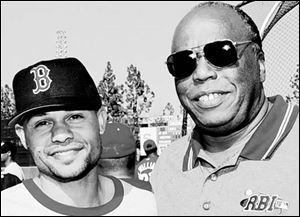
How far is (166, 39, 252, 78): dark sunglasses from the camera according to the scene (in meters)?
2.89

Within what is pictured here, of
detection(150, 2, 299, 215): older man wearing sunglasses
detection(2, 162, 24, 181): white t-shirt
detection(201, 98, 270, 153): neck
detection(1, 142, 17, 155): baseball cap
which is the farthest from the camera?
detection(1, 142, 17, 155): baseball cap

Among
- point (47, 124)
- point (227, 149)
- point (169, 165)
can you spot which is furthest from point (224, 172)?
point (47, 124)

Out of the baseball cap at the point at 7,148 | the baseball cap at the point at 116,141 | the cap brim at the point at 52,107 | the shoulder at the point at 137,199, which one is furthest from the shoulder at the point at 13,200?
the baseball cap at the point at 7,148

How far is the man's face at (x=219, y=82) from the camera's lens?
114 inches

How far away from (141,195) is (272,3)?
18.1 ft

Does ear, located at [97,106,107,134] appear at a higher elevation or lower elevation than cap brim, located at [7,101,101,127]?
lower

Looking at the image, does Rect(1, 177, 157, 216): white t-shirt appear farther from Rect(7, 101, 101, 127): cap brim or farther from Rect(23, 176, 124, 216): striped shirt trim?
Rect(7, 101, 101, 127): cap brim

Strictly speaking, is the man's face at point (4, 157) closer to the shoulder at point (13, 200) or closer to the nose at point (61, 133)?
the shoulder at point (13, 200)

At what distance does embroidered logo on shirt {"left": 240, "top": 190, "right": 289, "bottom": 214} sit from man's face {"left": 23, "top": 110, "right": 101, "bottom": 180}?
839 mm

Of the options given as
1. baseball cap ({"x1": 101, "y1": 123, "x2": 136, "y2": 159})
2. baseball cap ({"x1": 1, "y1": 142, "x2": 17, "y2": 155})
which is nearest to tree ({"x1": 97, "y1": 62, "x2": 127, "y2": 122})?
baseball cap ({"x1": 1, "y1": 142, "x2": 17, "y2": 155})

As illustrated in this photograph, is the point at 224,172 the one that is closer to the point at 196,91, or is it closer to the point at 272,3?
the point at 196,91

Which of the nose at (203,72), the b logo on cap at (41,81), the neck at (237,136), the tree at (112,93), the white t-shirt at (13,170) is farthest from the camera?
the tree at (112,93)

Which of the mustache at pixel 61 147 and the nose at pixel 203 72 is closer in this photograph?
the mustache at pixel 61 147

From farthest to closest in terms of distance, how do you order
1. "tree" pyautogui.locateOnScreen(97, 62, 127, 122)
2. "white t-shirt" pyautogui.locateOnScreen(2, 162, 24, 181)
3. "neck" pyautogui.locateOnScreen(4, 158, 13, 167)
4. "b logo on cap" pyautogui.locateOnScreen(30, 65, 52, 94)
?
"tree" pyautogui.locateOnScreen(97, 62, 127, 122)
"neck" pyautogui.locateOnScreen(4, 158, 13, 167)
"white t-shirt" pyautogui.locateOnScreen(2, 162, 24, 181)
"b logo on cap" pyautogui.locateOnScreen(30, 65, 52, 94)
